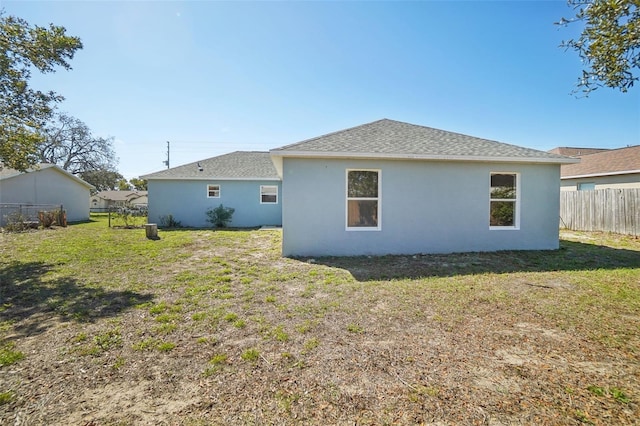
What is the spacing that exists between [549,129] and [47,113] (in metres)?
24.8

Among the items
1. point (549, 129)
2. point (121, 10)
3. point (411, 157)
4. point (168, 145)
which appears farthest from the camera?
point (168, 145)

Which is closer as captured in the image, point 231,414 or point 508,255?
point 231,414

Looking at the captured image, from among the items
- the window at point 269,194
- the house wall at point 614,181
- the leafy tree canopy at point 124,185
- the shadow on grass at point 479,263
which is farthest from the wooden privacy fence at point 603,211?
the leafy tree canopy at point 124,185

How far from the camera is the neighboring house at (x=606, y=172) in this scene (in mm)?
13812

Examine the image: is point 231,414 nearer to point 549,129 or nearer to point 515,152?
point 515,152

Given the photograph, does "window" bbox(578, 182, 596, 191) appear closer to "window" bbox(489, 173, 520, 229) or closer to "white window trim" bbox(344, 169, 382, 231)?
"window" bbox(489, 173, 520, 229)

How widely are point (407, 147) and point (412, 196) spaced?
144 cm

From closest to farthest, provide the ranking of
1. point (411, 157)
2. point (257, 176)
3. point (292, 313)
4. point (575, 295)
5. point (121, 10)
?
point (292, 313)
point (575, 295)
point (121, 10)
point (411, 157)
point (257, 176)

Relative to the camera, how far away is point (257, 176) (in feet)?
53.1

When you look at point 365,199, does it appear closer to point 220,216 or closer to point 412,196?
point 412,196

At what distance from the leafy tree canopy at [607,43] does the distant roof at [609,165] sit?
1249cm

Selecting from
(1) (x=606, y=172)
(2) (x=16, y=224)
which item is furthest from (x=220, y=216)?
(1) (x=606, y=172)

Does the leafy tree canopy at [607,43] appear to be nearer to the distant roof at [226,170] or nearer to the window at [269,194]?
the distant roof at [226,170]

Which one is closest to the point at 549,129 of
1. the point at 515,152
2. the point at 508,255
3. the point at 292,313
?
the point at 515,152
